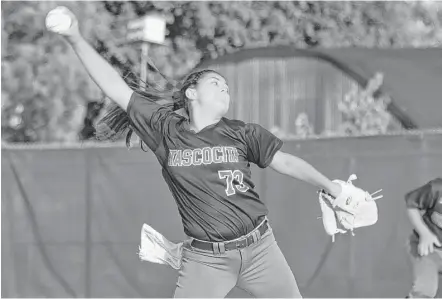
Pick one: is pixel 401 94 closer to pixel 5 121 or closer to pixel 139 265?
pixel 139 265

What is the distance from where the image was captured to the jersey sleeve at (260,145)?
13.7 feet

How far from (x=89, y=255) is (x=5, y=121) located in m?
9.07

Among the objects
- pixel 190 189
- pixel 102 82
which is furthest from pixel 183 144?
pixel 102 82

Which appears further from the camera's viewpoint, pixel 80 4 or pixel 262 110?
pixel 80 4

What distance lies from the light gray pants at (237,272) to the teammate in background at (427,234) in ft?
6.19

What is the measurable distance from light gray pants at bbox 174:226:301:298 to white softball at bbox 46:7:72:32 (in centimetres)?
130

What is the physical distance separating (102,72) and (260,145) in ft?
2.94

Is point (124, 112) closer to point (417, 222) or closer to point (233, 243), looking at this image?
point (233, 243)

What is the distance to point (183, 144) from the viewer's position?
4188 millimetres

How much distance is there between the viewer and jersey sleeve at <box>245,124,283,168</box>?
13.7 ft

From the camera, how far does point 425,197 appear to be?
5.80m

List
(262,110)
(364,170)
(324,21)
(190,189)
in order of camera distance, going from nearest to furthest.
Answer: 1. (190,189)
2. (364,170)
3. (262,110)
4. (324,21)

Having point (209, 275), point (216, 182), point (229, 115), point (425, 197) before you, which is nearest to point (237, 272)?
point (209, 275)

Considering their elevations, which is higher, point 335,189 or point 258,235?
point 335,189
